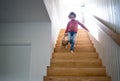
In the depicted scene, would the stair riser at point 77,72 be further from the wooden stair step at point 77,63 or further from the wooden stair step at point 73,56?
the wooden stair step at point 73,56

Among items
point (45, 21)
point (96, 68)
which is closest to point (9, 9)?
point (45, 21)

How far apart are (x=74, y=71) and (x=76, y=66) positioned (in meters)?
0.29

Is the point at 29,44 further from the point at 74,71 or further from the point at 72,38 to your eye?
the point at 72,38

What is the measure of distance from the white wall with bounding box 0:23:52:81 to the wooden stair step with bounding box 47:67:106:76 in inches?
8.0

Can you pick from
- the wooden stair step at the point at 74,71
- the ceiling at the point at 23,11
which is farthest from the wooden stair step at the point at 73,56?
the ceiling at the point at 23,11

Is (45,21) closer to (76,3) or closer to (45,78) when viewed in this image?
(45,78)

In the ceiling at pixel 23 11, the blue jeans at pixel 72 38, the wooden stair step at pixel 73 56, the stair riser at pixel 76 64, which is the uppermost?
the ceiling at pixel 23 11

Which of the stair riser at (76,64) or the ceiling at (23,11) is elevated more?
the ceiling at (23,11)

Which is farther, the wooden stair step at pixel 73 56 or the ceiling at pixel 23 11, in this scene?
the wooden stair step at pixel 73 56

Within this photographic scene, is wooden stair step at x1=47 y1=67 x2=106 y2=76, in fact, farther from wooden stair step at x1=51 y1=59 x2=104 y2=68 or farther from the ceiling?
the ceiling

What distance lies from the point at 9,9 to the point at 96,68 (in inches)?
83.8

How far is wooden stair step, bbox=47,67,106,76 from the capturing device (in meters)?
3.89

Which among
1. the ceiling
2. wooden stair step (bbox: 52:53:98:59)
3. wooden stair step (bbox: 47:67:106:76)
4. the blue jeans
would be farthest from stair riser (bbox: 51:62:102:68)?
the ceiling

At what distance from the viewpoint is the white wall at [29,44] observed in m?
4.16
